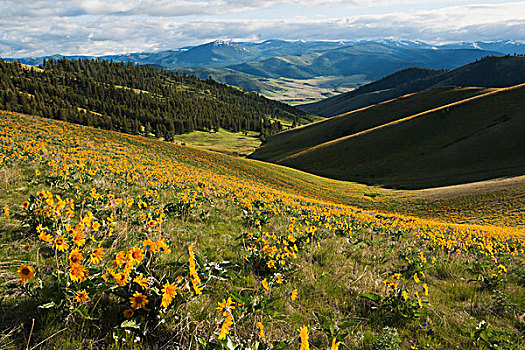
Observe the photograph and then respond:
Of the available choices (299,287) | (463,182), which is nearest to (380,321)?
(299,287)

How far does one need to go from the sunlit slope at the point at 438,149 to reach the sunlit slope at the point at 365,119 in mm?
14295

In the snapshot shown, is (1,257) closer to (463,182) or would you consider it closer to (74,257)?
(74,257)

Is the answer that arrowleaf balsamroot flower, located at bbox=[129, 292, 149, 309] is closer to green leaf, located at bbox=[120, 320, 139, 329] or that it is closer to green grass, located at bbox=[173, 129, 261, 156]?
green leaf, located at bbox=[120, 320, 139, 329]

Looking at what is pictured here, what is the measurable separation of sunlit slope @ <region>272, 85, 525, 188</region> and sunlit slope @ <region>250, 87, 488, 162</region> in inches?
563

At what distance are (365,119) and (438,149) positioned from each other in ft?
125

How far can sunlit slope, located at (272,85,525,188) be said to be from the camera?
162ft

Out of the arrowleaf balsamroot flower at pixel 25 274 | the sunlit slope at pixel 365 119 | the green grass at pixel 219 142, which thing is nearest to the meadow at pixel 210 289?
the arrowleaf balsamroot flower at pixel 25 274

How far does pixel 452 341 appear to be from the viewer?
320 centimetres

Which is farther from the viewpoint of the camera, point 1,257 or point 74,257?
point 1,257

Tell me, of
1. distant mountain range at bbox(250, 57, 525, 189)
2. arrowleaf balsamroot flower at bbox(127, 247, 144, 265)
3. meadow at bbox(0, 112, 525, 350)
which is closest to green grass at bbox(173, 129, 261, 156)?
distant mountain range at bbox(250, 57, 525, 189)

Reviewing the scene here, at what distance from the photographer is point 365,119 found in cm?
9350

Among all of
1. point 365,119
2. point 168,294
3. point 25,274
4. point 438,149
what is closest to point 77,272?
point 25,274

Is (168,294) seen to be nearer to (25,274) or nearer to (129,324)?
(129,324)

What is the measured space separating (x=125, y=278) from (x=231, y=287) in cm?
165
